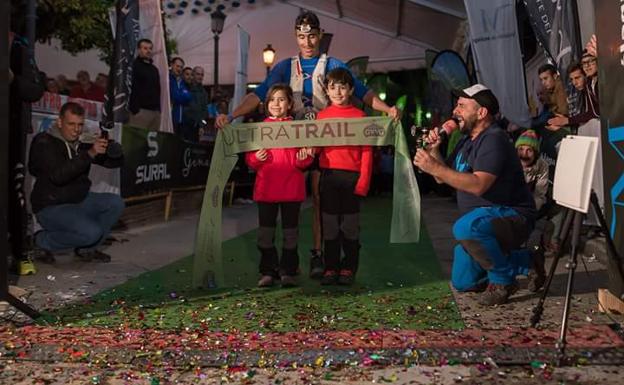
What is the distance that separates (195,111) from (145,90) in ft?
7.56

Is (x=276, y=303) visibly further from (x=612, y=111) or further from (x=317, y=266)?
(x=612, y=111)

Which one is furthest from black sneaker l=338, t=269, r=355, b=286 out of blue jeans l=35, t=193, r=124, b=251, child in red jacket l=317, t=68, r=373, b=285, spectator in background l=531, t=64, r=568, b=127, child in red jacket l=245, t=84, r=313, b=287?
spectator in background l=531, t=64, r=568, b=127

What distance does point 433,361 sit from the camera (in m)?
3.09

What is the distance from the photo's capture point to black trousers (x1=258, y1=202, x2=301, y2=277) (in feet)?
16.2

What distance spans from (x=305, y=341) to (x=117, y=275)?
2600 mm

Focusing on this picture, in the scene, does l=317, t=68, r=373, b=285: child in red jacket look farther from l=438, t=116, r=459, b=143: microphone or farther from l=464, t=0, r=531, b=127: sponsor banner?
l=464, t=0, r=531, b=127: sponsor banner

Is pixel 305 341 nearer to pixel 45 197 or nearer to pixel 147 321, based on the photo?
pixel 147 321

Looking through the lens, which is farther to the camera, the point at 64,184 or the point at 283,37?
the point at 283,37

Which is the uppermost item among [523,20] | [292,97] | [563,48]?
[523,20]

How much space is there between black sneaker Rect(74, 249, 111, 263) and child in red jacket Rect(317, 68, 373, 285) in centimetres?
227

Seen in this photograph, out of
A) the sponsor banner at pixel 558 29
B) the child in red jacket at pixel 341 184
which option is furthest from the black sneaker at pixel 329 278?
the sponsor banner at pixel 558 29

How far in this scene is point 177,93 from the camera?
37.2 ft

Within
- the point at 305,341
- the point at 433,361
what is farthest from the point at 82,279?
the point at 433,361

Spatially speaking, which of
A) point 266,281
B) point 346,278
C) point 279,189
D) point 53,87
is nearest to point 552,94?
point 346,278
